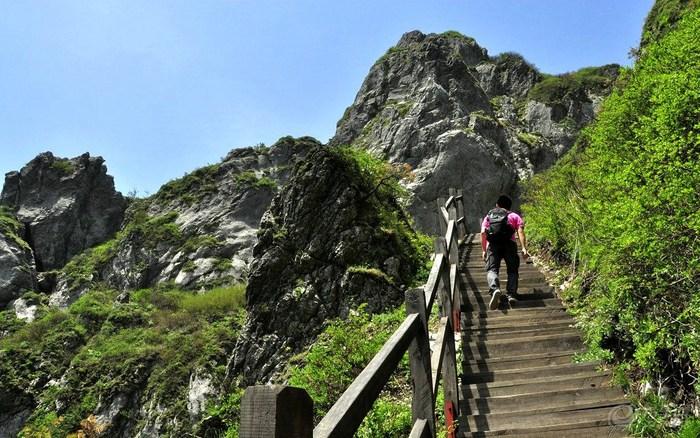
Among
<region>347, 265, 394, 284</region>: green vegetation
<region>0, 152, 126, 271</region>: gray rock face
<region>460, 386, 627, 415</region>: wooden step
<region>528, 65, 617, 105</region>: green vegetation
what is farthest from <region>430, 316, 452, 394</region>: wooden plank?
<region>0, 152, 126, 271</region>: gray rock face

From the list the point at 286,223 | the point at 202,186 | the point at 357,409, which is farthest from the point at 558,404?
the point at 202,186

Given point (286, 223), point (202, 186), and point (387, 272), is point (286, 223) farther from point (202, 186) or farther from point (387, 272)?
point (202, 186)

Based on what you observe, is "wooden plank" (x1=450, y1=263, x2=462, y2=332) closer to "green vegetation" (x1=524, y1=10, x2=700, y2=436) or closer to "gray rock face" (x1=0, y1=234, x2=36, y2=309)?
"green vegetation" (x1=524, y1=10, x2=700, y2=436)

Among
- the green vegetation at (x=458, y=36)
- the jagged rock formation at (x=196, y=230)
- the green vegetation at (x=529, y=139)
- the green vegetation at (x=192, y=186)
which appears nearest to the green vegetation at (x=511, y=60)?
the green vegetation at (x=458, y=36)

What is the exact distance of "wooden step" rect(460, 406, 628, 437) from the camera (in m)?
4.25

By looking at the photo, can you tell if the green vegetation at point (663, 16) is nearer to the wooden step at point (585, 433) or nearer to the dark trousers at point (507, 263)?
the dark trousers at point (507, 263)

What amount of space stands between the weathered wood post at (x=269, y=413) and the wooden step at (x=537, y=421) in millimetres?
3699

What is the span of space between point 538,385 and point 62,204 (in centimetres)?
5560

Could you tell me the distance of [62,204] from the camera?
49.9 metres

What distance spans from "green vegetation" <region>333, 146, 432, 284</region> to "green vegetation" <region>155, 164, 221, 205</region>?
27.0 metres

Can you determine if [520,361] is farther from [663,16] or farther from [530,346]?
[663,16]

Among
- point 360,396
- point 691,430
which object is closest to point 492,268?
point 691,430

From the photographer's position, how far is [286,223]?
648 inches

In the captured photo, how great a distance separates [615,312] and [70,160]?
58.5 metres
